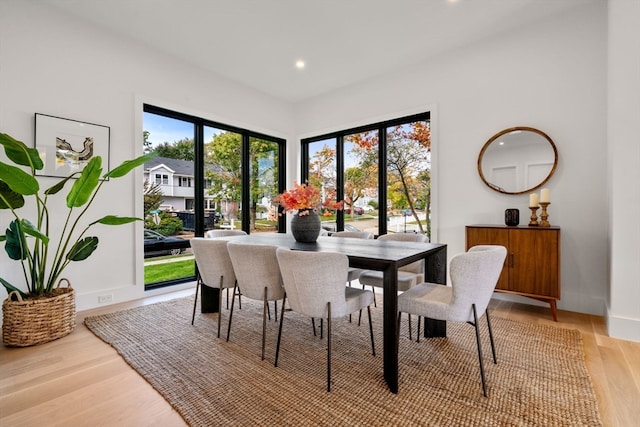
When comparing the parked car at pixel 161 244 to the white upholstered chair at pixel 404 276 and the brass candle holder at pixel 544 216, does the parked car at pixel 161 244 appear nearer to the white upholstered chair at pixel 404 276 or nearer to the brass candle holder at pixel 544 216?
the white upholstered chair at pixel 404 276

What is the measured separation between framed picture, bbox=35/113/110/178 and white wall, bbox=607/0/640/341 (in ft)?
16.0

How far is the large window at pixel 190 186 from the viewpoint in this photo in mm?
3842

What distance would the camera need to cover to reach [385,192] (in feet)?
15.0

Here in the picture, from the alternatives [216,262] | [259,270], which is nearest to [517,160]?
[259,270]

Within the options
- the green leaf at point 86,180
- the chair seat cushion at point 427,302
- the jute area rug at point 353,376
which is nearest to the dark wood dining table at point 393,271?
the jute area rug at point 353,376

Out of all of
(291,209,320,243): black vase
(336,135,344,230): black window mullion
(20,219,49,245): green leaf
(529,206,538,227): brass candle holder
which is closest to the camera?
(20,219,49,245): green leaf

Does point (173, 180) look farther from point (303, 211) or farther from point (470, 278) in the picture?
point (470, 278)

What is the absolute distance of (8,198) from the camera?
92.6 inches

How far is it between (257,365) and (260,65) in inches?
146

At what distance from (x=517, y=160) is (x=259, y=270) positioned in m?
3.05

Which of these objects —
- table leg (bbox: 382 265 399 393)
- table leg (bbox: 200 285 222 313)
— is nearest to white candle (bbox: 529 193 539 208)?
table leg (bbox: 382 265 399 393)

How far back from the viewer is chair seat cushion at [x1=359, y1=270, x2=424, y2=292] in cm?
256

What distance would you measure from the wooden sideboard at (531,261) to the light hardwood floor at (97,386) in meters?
0.46

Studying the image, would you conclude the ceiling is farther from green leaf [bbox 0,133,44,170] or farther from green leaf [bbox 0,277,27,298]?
green leaf [bbox 0,277,27,298]
